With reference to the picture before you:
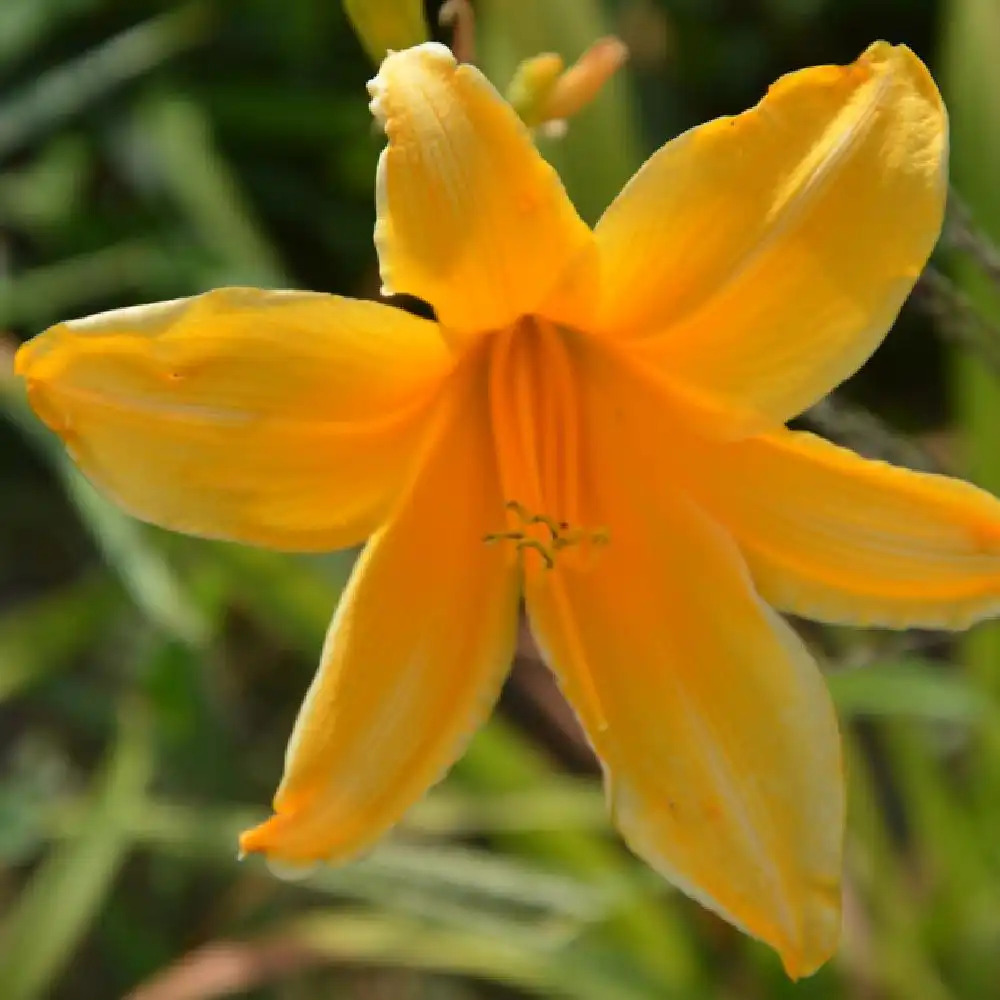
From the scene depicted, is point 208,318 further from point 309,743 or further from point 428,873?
point 428,873

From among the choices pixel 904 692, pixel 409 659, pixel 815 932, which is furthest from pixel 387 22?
pixel 904 692

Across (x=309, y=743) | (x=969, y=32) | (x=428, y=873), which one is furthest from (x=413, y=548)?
(x=969, y=32)

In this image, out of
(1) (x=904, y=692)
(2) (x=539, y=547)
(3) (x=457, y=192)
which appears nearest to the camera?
(3) (x=457, y=192)

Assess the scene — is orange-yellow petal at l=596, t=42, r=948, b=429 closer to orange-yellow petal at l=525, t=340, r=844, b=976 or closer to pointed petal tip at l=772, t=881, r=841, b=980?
orange-yellow petal at l=525, t=340, r=844, b=976

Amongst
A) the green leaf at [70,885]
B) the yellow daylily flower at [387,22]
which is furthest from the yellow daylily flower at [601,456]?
the green leaf at [70,885]

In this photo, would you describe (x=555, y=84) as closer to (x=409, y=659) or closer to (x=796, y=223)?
(x=796, y=223)

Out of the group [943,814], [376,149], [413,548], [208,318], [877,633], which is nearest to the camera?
[208,318]

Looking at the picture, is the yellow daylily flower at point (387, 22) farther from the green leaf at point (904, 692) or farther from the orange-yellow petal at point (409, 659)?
the green leaf at point (904, 692)
